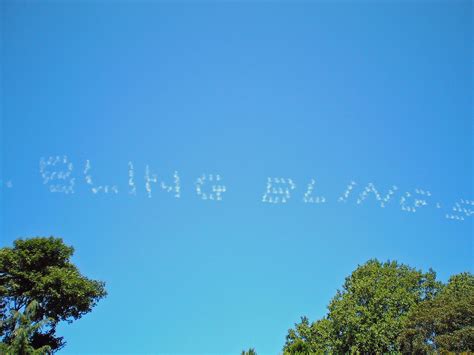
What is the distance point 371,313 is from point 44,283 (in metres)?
26.0

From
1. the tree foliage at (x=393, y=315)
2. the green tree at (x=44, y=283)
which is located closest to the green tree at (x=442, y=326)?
the tree foliage at (x=393, y=315)

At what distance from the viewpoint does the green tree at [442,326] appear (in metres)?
26.9

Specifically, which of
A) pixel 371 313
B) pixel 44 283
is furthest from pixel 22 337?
pixel 371 313

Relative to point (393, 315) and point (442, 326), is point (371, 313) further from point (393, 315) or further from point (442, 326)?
point (442, 326)

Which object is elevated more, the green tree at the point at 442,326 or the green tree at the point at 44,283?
the green tree at the point at 44,283

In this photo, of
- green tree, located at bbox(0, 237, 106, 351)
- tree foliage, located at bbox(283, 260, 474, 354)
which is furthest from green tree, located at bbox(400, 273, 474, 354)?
green tree, located at bbox(0, 237, 106, 351)

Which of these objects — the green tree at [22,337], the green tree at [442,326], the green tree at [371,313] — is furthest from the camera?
the green tree at [371,313]

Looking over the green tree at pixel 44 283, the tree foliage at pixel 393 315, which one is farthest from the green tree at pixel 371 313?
the green tree at pixel 44 283

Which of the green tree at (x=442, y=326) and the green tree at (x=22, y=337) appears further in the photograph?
the green tree at (x=442, y=326)

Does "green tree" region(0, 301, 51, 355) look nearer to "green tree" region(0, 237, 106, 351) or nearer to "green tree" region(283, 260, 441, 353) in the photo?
"green tree" region(0, 237, 106, 351)

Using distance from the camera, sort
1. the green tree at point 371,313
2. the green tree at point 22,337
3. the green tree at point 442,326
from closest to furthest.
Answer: the green tree at point 22,337
the green tree at point 442,326
the green tree at point 371,313

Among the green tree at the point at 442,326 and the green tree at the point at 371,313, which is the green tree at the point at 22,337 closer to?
the green tree at the point at 371,313

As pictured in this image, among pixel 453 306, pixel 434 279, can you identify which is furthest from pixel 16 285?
pixel 434 279

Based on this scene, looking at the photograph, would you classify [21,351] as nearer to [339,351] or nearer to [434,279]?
[339,351]
